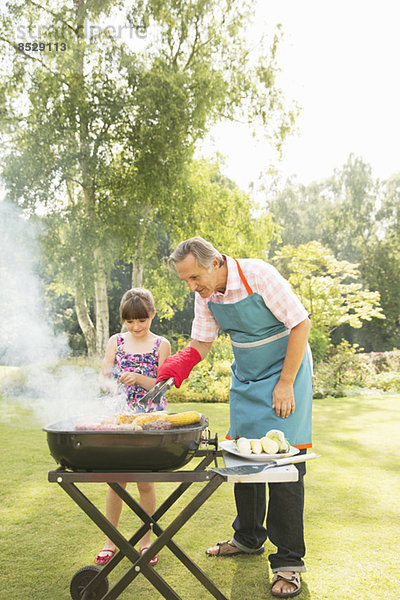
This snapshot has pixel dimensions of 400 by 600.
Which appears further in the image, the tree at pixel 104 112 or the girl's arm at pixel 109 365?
the tree at pixel 104 112

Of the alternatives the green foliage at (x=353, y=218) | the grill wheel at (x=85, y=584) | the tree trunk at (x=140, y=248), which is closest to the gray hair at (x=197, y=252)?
the grill wheel at (x=85, y=584)

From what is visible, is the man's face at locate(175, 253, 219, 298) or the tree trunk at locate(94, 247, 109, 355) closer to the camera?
the man's face at locate(175, 253, 219, 298)

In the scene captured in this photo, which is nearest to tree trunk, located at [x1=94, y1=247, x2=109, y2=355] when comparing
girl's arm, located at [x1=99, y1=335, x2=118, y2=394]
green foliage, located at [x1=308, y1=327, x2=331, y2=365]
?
green foliage, located at [x1=308, y1=327, x2=331, y2=365]

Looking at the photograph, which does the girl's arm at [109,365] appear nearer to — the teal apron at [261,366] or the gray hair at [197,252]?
the teal apron at [261,366]

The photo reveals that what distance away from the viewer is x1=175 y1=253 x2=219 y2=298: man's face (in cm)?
228

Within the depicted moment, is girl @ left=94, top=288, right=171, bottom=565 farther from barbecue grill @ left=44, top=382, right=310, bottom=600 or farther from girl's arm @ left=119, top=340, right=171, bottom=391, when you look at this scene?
barbecue grill @ left=44, top=382, right=310, bottom=600

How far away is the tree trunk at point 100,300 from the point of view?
10.8 m

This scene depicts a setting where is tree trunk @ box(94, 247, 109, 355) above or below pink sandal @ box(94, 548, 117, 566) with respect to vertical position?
above

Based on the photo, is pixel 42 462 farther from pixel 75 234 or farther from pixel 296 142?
pixel 296 142

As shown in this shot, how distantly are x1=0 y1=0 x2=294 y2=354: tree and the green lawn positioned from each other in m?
6.06

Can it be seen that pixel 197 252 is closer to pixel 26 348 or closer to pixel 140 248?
pixel 140 248

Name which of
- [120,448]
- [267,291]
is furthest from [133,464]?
[267,291]

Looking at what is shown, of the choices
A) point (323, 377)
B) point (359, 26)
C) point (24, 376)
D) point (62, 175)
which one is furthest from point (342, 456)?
point (359, 26)

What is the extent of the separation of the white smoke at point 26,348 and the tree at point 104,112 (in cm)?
52
